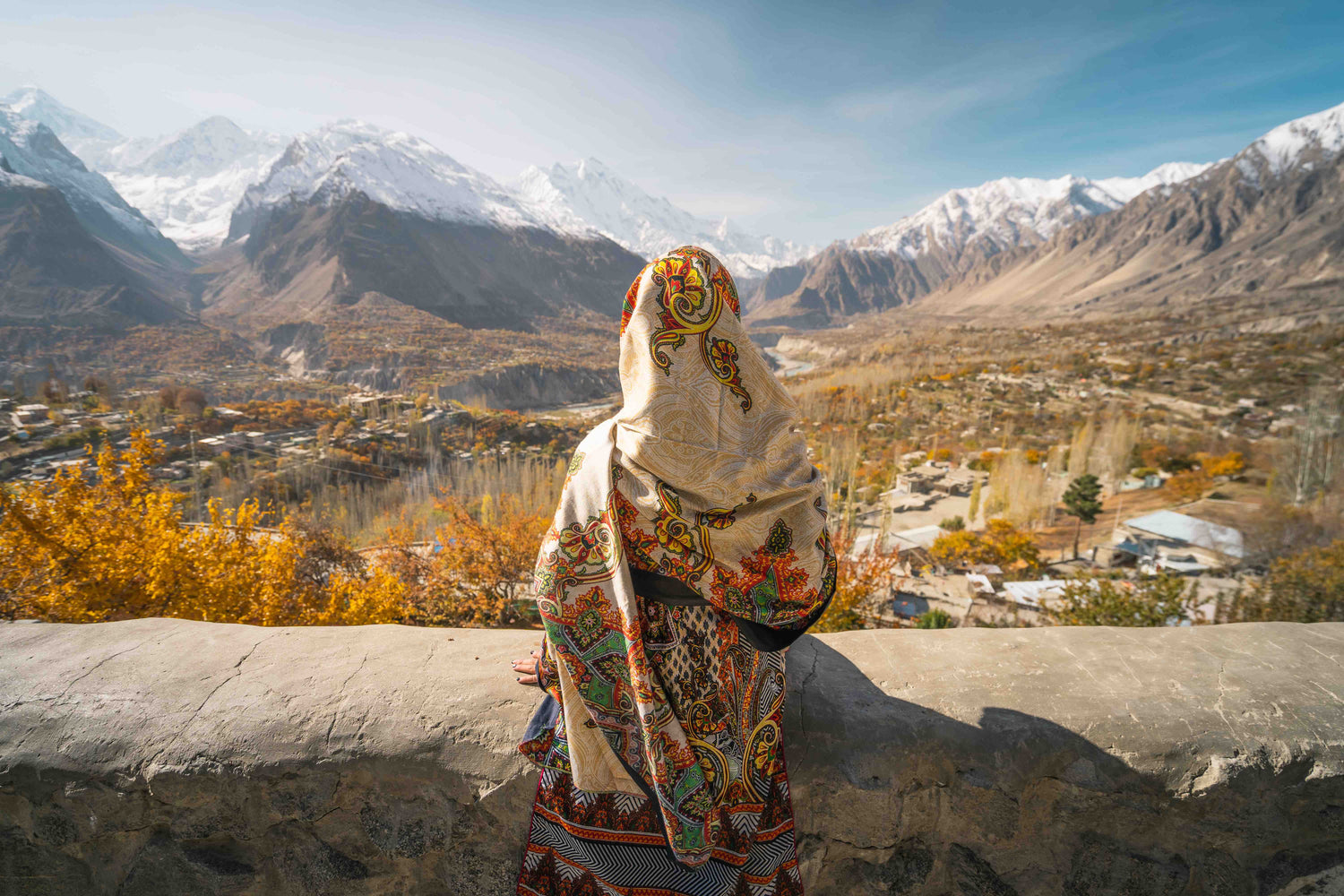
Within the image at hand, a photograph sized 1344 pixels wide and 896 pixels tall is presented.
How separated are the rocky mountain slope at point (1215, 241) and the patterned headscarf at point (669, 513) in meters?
97.2

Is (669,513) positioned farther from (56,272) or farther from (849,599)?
(56,272)

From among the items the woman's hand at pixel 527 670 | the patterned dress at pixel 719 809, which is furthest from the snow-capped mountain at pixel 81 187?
the patterned dress at pixel 719 809

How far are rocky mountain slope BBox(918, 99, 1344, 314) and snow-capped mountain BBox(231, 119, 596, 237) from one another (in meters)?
111

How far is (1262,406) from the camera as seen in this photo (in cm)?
1995

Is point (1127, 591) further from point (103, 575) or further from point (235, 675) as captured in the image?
point (103, 575)

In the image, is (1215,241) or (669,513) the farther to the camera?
(1215,241)

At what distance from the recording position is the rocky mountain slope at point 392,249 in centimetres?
8550

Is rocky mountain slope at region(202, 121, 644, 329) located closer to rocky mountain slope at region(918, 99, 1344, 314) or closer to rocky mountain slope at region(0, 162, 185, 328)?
rocky mountain slope at region(0, 162, 185, 328)

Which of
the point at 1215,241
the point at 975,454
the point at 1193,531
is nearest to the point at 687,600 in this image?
the point at 1193,531

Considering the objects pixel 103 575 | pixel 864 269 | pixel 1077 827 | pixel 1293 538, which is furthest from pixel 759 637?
pixel 864 269

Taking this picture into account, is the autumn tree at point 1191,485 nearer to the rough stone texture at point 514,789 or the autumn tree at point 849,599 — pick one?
the autumn tree at point 849,599

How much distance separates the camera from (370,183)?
113m

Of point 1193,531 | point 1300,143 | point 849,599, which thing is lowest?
point 1193,531

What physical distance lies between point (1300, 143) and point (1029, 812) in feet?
598
